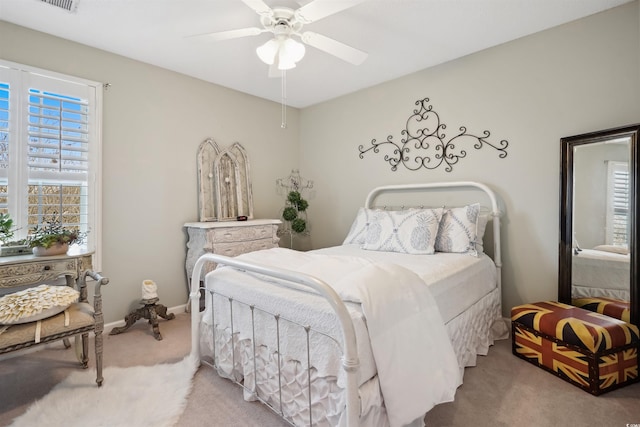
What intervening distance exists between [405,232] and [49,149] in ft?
9.82

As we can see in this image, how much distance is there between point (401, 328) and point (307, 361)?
46cm

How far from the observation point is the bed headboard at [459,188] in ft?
8.93

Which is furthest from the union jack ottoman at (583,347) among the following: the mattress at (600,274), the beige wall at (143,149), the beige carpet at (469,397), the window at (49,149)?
the window at (49,149)

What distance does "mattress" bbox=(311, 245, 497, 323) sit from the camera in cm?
190

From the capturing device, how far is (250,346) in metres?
1.79

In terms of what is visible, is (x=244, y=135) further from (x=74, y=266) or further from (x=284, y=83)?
(x=74, y=266)

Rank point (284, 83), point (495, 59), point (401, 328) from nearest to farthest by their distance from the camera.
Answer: point (401, 328) → point (495, 59) → point (284, 83)

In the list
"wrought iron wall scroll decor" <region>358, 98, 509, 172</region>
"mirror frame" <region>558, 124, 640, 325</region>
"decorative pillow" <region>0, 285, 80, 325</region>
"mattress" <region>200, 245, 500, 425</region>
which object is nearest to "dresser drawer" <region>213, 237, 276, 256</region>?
"mattress" <region>200, 245, 500, 425</region>

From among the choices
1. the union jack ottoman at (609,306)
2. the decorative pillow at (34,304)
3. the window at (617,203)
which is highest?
the window at (617,203)

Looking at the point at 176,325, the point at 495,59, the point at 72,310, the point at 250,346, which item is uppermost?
the point at 495,59

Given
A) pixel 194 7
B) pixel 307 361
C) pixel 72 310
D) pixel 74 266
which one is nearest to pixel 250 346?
pixel 307 361

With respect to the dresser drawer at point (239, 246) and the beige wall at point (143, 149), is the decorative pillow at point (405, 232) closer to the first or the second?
the dresser drawer at point (239, 246)

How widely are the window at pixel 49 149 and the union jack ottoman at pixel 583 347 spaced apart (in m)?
3.50

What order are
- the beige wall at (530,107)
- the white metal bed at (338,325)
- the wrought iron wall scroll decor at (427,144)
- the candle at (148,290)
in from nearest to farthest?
the white metal bed at (338,325), the beige wall at (530,107), the candle at (148,290), the wrought iron wall scroll decor at (427,144)
